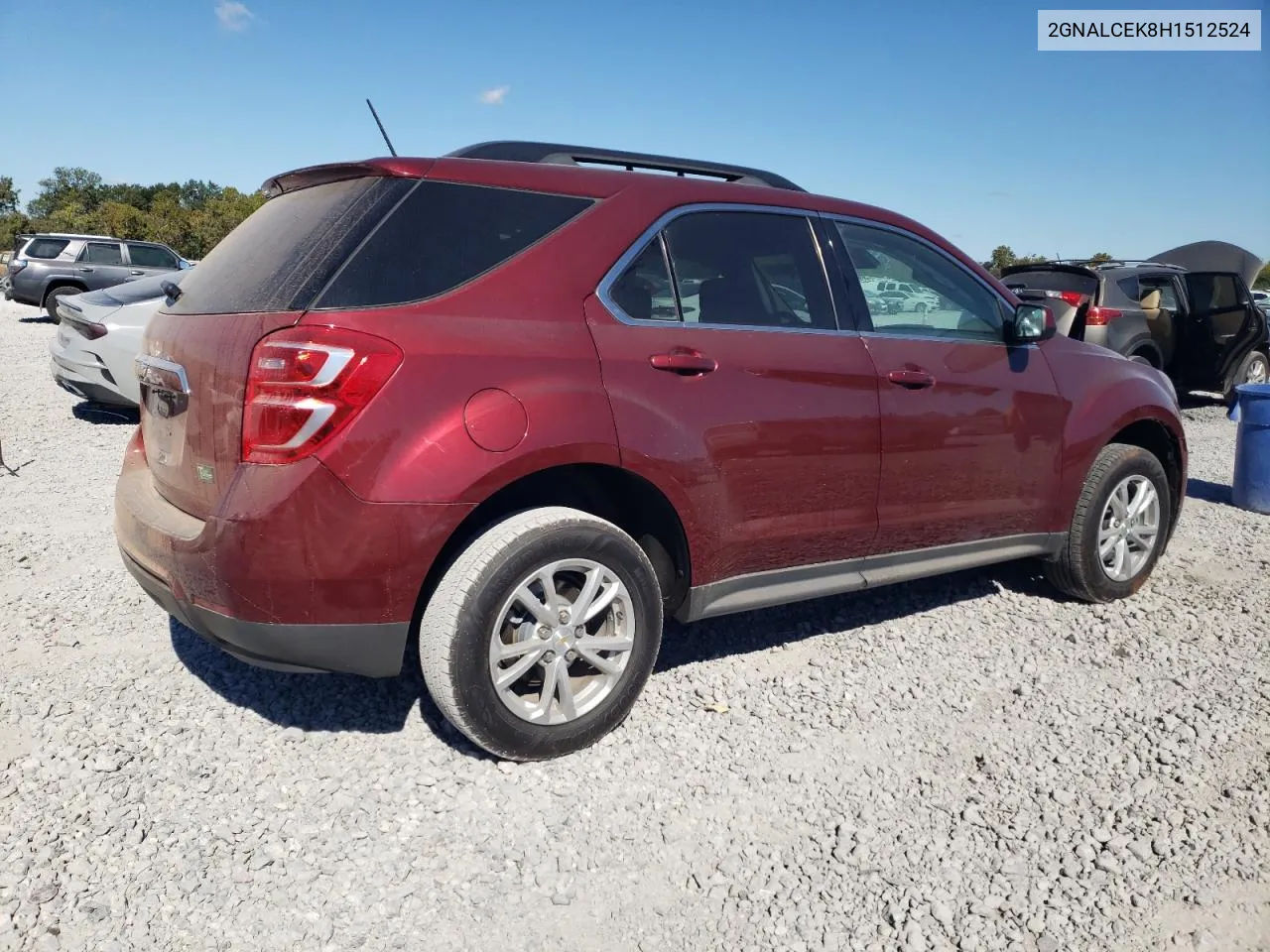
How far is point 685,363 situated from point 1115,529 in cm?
263

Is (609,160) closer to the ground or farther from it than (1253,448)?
farther from it

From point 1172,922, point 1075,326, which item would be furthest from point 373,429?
point 1075,326

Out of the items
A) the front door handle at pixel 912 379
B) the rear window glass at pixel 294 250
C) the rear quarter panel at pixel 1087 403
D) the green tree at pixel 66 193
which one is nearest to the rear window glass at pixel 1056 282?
the rear quarter panel at pixel 1087 403

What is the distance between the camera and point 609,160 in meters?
3.46

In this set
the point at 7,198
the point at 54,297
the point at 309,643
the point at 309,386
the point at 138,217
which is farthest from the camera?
the point at 7,198

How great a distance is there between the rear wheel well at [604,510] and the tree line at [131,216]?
3018 cm

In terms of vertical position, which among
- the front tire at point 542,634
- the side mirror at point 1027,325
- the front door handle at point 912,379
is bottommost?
the front tire at point 542,634

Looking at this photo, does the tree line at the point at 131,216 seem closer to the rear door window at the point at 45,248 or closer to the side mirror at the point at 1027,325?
the rear door window at the point at 45,248

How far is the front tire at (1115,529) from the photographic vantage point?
4.47 m

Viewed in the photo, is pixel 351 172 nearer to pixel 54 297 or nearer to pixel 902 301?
pixel 902 301

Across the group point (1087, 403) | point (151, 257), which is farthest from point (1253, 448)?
point (151, 257)

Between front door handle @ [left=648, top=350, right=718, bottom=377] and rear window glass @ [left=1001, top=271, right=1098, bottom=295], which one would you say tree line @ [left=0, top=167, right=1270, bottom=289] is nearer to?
rear window glass @ [left=1001, top=271, right=1098, bottom=295]

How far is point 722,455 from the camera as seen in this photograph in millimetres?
3230

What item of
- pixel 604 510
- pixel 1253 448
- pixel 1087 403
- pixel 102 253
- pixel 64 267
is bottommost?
pixel 1253 448
